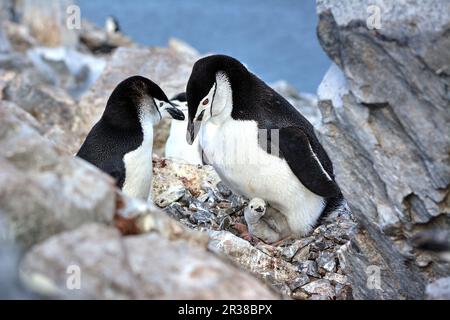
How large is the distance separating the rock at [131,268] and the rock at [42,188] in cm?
7

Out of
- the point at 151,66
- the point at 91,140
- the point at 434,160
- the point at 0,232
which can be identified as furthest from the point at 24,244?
the point at 151,66

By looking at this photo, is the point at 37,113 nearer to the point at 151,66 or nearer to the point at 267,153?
the point at 151,66

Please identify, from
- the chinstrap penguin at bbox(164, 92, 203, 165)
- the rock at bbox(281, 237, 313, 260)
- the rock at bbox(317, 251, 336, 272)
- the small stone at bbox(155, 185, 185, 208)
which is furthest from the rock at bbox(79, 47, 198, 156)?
the rock at bbox(317, 251, 336, 272)

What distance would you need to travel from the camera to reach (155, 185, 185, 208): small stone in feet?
19.7

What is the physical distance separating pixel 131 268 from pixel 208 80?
2.49 metres

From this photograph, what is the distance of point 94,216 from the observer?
302 cm

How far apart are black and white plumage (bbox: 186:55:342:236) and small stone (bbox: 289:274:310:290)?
0.59m

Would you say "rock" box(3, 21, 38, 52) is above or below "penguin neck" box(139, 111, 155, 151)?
above

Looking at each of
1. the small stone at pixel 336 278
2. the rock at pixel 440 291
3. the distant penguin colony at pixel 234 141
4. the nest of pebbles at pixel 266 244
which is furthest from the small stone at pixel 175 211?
the rock at pixel 440 291

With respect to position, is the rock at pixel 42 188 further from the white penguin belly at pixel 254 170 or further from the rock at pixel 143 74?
the rock at pixel 143 74

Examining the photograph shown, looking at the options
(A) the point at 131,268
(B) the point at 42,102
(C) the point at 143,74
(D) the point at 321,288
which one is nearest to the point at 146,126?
(D) the point at 321,288

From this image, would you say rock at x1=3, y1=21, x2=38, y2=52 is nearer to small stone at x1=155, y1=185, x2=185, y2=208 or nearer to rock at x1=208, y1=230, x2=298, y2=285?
small stone at x1=155, y1=185, x2=185, y2=208

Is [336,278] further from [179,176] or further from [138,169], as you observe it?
[179,176]

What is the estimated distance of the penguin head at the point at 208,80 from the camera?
5242mm
